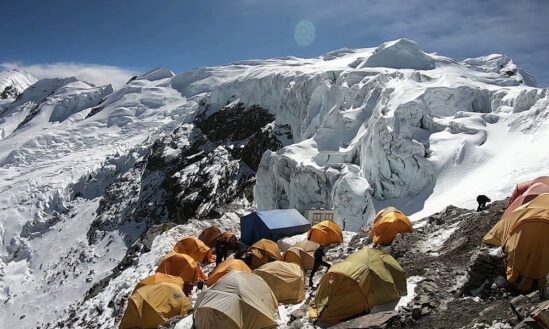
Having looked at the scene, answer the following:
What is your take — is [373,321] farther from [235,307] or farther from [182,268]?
[182,268]

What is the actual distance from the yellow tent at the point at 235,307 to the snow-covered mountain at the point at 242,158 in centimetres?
1005

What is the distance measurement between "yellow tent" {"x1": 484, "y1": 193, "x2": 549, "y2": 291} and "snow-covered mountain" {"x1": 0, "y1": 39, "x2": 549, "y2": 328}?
9.30 metres

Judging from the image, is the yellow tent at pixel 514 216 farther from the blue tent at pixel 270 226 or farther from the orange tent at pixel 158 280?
the blue tent at pixel 270 226

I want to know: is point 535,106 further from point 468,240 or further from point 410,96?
point 468,240

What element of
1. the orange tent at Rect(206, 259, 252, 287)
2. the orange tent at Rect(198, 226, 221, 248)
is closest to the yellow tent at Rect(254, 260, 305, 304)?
the orange tent at Rect(206, 259, 252, 287)

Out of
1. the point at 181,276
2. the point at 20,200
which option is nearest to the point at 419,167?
the point at 181,276

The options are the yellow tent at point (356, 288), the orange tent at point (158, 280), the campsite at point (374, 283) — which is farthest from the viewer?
the orange tent at point (158, 280)

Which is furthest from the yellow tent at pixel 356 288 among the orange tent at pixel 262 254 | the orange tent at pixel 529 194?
the orange tent at pixel 262 254

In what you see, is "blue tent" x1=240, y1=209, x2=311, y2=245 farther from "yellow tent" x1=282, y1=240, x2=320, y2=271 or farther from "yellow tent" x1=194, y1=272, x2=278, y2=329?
"yellow tent" x1=194, y1=272, x2=278, y2=329

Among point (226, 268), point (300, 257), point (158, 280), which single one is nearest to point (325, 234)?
point (300, 257)

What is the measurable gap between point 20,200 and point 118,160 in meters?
Result: 16.7

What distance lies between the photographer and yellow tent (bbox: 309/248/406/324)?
1056cm

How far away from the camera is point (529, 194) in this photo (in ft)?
40.8

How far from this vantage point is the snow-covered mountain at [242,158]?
24.2 metres
